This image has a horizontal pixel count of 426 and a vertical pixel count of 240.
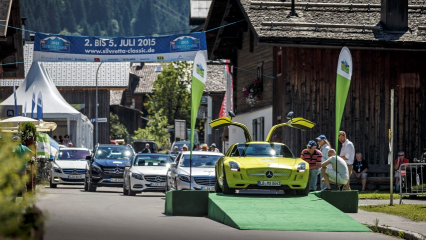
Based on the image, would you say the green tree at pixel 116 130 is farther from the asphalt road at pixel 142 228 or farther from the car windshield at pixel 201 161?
the asphalt road at pixel 142 228

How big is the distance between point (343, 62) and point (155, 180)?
953cm

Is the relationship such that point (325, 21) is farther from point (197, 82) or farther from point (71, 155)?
point (197, 82)

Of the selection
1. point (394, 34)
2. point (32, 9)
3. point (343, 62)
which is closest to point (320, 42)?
point (394, 34)

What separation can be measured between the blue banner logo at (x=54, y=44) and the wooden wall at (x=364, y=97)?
26.2ft

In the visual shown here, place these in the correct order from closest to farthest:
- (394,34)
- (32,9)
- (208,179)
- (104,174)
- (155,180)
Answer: (208,179), (155,180), (104,174), (394,34), (32,9)

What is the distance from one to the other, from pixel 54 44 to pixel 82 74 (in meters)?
53.2

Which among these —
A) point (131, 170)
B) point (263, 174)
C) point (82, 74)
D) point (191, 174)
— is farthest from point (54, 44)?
point (82, 74)

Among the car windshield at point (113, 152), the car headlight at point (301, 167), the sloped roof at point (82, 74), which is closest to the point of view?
the car headlight at point (301, 167)

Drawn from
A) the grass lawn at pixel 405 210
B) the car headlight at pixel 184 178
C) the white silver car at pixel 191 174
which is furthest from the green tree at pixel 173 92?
the grass lawn at pixel 405 210

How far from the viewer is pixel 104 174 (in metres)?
30.2

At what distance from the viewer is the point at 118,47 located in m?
33.3

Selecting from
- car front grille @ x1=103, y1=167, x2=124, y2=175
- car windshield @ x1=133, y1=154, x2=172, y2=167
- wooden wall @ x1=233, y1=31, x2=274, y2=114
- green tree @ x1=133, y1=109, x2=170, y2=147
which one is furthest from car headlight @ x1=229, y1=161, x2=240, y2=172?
green tree @ x1=133, y1=109, x2=170, y2=147

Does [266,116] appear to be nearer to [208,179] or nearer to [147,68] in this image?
[208,179]

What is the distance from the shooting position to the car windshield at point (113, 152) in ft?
104
